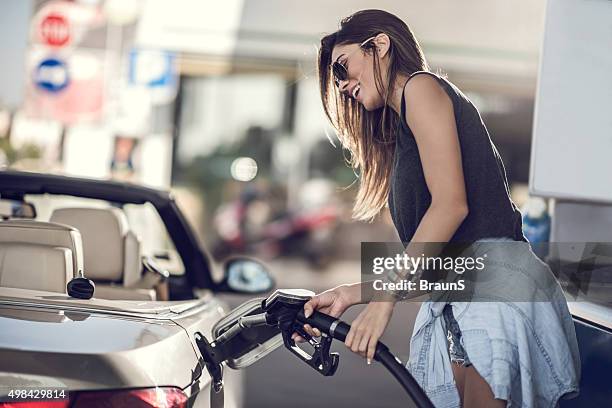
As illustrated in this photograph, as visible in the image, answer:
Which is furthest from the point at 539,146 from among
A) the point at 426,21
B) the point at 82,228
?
the point at 426,21

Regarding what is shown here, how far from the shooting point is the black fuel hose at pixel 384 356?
6.90 feet

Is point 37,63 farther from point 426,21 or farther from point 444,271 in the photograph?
point 444,271

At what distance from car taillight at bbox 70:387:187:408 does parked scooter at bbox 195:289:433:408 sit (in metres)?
0.27

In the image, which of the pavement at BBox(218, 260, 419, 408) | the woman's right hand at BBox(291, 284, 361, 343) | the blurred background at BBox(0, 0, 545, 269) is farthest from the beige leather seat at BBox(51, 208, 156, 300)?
the blurred background at BBox(0, 0, 545, 269)

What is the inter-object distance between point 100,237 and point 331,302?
1483 millimetres

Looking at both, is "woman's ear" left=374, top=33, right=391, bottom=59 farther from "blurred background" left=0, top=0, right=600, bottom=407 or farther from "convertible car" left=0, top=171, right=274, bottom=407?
"blurred background" left=0, top=0, right=600, bottom=407

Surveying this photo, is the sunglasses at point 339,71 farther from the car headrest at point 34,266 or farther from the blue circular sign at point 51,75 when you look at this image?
the blue circular sign at point 51,75

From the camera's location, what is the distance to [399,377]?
6.97ft

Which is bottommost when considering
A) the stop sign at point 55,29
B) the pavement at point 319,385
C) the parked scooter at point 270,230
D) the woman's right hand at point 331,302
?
the pavement at point 319,385

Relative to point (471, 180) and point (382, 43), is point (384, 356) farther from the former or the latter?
point (382, 43)

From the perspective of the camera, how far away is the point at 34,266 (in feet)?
8.66

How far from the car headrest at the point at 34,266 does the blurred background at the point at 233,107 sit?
8133 millimetres

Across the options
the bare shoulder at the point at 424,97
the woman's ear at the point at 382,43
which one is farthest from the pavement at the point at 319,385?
the bare shoulder at the point at 424,97

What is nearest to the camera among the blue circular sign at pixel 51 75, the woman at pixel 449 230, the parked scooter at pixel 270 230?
the woman at pixel 449 230
